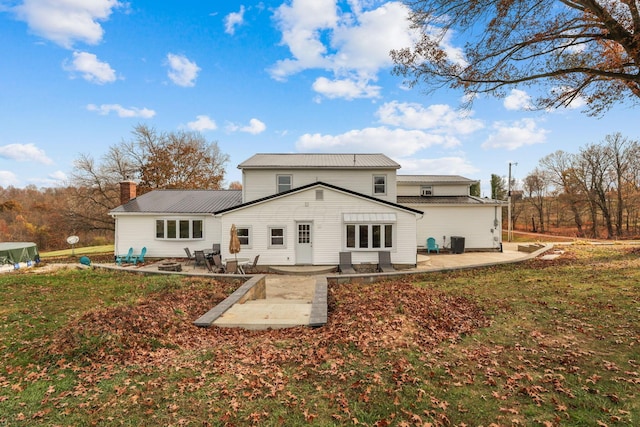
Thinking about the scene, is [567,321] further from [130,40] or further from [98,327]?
[130,40]

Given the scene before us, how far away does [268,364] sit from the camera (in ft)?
17.3

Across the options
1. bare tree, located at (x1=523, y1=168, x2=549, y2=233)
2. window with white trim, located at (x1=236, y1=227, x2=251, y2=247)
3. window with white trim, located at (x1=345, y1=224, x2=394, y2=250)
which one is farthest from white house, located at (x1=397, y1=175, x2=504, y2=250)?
bare tree, located at (x1=523, y1=168, x2=549, y2=233)

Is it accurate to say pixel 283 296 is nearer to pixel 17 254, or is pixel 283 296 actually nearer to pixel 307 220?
pixel 307 220

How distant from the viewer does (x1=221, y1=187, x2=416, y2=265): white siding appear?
16.1 m

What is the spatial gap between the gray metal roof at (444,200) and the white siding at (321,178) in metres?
3.35

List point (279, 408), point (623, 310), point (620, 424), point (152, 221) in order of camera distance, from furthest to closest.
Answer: point (152, 221), point (623, 310), point (279, 408), point (620, 424)

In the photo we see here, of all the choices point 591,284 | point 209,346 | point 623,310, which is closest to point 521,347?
point 623,310

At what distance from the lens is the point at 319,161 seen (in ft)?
68.2

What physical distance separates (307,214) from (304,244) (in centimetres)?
160

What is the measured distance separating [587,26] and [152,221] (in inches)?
855

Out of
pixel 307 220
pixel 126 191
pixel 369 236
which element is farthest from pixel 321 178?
pixel 126 191

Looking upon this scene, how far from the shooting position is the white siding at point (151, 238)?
19531mm

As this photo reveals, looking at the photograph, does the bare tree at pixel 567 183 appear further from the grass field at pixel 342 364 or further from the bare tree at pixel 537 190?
the grass field at pixel 342 364

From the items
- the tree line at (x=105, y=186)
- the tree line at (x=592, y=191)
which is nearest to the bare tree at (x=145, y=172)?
the tree line at (x=105, y=186)
